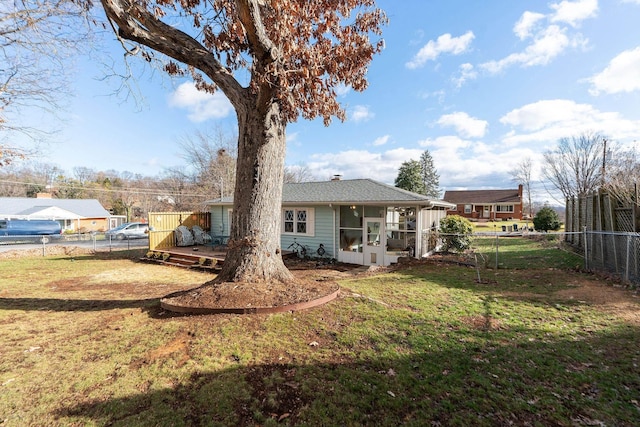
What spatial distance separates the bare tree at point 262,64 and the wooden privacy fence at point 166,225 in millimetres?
10624

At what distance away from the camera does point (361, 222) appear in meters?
12.1

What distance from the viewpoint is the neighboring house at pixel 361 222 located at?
11.3 m

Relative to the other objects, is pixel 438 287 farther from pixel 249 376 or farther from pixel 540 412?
pixel 249 376

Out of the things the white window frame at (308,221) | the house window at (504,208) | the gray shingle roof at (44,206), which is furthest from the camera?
the house window at (504,208)

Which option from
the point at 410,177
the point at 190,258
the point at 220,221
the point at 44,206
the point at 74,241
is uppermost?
the point at 410,177

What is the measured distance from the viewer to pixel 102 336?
394 cm

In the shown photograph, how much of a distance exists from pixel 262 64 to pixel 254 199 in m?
2.35

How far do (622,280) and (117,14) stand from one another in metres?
12.7

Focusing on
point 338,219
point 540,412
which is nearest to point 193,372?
point 540,412

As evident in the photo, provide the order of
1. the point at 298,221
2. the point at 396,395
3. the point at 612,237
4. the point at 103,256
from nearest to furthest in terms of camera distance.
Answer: the point at 396,395 → the point at 612,237 → the point at 298,221 → the point at 103,256

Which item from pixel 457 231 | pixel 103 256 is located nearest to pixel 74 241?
pixel 103 256

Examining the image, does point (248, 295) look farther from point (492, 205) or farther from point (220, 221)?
point (492, 205)

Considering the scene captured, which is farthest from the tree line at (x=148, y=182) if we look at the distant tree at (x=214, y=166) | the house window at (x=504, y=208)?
the house window at (x=504, y=208)

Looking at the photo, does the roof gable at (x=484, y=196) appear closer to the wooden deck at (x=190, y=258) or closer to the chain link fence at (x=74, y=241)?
the wooden deck at (x=190, y=258)
